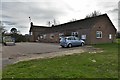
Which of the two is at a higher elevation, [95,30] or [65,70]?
[95,30]

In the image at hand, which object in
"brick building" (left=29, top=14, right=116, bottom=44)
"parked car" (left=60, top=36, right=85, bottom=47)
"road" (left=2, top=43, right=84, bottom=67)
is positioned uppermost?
"brick building" (left=29, top=14, right=116, bottom=44)

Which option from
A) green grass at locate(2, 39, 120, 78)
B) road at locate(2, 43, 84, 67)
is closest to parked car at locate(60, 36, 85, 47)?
road at locate(2, 43, 84, 67)

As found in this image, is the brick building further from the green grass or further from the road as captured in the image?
the green grass

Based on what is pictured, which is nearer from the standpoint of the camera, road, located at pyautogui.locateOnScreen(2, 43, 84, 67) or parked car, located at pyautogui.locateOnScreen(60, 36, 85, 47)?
road, located at pyautogui.locateOnScreen(2, 43, 84, 67)

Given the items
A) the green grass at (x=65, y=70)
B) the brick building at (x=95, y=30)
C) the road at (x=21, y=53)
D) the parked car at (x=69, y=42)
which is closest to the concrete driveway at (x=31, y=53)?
the road at (x=21, y=53)

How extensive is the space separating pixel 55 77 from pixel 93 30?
27.1 metres

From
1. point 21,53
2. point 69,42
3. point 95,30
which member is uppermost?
point 95,30

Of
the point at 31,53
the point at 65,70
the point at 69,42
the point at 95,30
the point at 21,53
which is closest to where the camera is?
the point at 65,70

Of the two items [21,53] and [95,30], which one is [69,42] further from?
[21,53]

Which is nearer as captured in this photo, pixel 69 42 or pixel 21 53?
pixel 21 53

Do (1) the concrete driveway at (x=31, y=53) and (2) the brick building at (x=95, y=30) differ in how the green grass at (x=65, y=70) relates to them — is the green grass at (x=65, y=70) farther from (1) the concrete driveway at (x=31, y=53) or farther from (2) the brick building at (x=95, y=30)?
(2) the brick building at (x=95, y=30)

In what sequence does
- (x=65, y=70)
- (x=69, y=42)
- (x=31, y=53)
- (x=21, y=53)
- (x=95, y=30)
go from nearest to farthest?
(x=65, y=70)
(x=31, y=53)
(x=21, y=53)
(x=69, y=42)
(x=95, y=30)

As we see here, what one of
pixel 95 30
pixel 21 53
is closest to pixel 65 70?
pixel 21 53

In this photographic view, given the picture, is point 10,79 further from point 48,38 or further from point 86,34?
point 48,38
